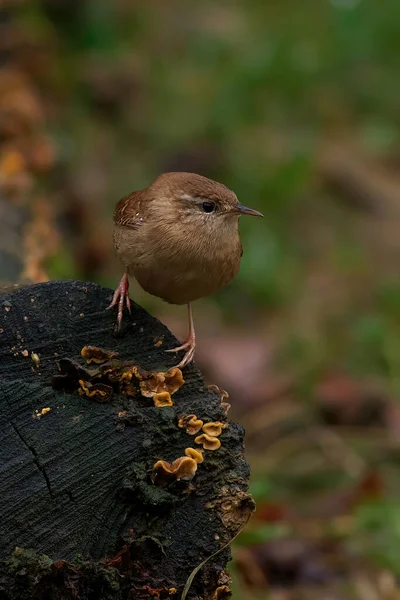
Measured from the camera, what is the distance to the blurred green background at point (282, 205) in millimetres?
4891

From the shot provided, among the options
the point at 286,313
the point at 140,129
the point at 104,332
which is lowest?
the point at 286,313

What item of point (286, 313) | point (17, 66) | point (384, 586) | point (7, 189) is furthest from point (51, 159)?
point (384, 586)

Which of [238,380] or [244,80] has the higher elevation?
[244,80]

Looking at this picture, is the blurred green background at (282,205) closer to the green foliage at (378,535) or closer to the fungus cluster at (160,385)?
the green foliage at (378,535)

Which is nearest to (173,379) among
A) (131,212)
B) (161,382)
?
(161,382)

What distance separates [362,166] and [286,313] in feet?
8.17

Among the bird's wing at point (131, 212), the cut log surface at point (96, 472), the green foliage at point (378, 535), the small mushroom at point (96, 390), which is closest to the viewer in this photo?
the cut log surface at point (96, 472)

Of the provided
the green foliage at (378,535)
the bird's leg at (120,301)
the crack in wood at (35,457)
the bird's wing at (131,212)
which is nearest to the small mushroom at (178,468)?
the crack in wood at (35,457)

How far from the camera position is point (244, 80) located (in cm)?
905

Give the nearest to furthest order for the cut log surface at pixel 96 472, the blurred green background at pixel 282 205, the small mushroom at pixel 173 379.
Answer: the cut log surface at pixel 96 472, the small mushroom at pixel 173 379, the blurred green background at pixel 282 205

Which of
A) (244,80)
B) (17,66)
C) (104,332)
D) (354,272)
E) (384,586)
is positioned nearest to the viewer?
(104,332)

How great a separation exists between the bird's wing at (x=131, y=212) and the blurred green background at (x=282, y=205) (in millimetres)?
1302

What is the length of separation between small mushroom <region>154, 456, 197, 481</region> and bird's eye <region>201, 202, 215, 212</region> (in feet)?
3.70

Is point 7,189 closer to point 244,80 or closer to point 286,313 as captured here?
point 286,313
